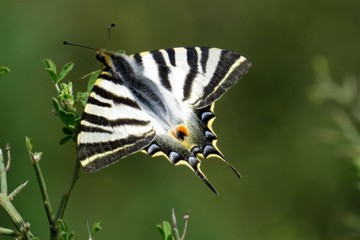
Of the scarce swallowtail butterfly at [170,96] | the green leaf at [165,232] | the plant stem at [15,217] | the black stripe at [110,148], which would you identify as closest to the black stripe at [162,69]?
the scarce swallowtail butterfly at [170,96]

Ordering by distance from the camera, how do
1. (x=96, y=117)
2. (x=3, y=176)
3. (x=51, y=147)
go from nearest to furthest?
(x=3, y=176) < (x=96, y=117) < (x=51, y=147)

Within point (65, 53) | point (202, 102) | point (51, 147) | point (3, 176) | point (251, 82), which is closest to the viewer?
point (3, 176)

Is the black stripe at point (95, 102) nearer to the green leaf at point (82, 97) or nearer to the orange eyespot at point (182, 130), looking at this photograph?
the green leaf at point (82, 97)

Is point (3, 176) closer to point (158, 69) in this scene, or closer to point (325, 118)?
point (158, 69)

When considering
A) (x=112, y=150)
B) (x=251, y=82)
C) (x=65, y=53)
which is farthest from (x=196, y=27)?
(x=112, y=150)

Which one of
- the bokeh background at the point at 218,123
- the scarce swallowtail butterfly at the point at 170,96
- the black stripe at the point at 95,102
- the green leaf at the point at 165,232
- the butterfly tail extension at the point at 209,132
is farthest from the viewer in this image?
the bokeh background at the point at 218,123

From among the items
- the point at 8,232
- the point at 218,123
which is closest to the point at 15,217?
the point at 8,232
